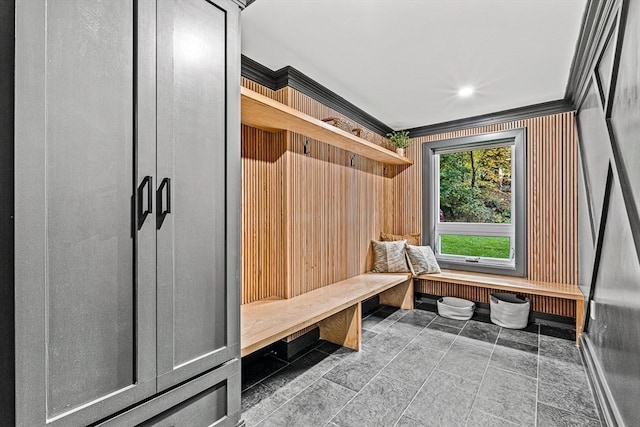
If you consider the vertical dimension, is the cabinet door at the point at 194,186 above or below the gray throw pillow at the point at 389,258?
above

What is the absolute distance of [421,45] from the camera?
2246 mm

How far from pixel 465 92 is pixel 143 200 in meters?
3.11

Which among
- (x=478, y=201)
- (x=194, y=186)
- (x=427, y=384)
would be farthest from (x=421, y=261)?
(x=194, y=186)

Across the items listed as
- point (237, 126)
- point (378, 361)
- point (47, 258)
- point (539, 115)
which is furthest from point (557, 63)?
point (47, 258)

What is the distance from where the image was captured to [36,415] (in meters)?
0.90

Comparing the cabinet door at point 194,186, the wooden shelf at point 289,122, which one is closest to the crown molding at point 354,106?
the wooden shelf at point 289,122

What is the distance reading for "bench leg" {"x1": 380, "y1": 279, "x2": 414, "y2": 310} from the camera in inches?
154

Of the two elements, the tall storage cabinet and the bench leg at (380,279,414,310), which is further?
the bench leg at (380,279,414,310)

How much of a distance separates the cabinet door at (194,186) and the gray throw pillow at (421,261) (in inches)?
110

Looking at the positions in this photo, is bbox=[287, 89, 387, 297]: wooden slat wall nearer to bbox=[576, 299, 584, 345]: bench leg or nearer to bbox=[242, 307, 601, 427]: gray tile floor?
bbox=[242, 307, 601, 427]: gray tile floor

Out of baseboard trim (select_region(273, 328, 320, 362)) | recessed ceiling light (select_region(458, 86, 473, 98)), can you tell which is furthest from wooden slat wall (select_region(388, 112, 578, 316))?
baseboard trim (select_region(273, 328, 320, 362))

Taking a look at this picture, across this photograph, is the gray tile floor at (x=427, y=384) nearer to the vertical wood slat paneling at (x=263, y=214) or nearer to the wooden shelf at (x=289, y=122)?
the vertical wood slat paneling at (x=263, y=214)

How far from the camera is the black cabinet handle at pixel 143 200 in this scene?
3.71ft

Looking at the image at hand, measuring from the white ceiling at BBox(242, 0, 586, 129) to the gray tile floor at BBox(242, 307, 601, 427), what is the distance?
2.45 meters
